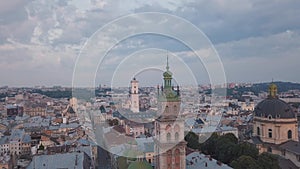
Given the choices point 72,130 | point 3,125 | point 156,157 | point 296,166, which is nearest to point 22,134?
point 72,130

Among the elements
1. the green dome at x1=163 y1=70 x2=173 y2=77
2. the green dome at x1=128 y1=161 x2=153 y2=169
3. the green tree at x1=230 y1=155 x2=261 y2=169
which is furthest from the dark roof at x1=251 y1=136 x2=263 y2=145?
the green dome at x1=163 y1=70 x2=173 y2=77

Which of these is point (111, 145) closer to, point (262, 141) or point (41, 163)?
point (41, 163)

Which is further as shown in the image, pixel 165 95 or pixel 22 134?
pixel 22 134

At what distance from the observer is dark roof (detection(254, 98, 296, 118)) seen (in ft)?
100

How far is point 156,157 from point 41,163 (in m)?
7.98

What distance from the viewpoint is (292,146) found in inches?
1097

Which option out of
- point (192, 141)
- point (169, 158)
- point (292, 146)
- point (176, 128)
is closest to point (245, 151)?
point (292, 146)

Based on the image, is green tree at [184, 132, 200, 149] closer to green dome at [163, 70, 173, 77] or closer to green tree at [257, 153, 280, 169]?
green tree at [257, 153, 280, 169]

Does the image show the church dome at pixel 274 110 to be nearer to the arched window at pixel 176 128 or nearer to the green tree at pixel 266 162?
the green tree at pixel 266 162

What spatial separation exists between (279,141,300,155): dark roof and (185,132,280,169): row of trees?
128 inches

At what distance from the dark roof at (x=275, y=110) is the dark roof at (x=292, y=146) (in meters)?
2.61

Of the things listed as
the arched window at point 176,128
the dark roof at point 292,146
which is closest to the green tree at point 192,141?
the dark roof at point 292,146

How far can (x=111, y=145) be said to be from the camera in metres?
30.7

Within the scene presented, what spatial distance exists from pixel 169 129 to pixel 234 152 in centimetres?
879
